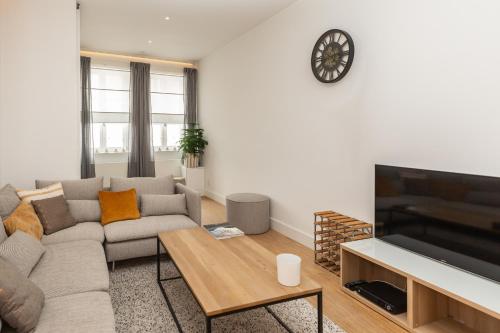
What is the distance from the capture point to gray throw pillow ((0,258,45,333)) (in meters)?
1.42

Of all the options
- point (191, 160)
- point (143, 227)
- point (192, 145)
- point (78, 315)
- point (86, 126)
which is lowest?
point (78, 315)

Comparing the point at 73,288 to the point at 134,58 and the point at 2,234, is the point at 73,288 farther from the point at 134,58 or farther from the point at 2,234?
the point at 134,58

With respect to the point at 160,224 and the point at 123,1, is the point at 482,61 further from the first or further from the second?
the point at 123,1

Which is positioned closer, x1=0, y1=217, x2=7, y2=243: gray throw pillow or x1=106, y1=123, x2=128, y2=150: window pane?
x1=0, y1=217, x2=7, y2=243: gray throw pillow

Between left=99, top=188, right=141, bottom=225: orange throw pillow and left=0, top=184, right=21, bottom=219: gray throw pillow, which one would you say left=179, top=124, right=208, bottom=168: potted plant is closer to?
left=99, top=188, right=141, bottom=225: orange throw pillow

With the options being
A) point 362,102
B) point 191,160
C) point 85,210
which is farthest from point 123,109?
point 362,102

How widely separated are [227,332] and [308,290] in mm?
713

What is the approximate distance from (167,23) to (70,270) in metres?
3.76

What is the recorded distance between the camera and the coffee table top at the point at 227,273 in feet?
5.60

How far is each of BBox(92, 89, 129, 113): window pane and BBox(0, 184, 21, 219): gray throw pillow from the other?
380 centimetres

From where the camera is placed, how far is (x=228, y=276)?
1.99 meters

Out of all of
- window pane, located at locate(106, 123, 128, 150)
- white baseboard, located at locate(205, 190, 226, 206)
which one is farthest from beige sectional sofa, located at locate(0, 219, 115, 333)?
window pane, located at locate(106, 123, 128, 150)

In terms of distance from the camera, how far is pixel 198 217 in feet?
11.6

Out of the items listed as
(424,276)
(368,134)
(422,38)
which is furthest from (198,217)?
(422,38)
